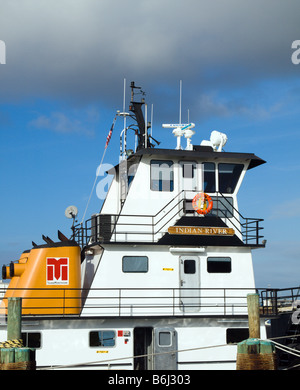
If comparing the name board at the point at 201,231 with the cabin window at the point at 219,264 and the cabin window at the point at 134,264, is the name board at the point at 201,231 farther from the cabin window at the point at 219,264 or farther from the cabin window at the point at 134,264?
the cabin window at the point at 134,264

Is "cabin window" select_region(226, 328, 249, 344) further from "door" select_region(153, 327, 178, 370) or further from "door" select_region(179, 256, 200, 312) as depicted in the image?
"door" select_region(153, 327, 178, 370)

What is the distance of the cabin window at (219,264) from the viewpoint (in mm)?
22297

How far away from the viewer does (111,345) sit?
20672mm

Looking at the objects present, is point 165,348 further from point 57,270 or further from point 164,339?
point 57,270

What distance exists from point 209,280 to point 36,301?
19.0ft

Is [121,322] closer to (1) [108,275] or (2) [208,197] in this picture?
(1) [108,275]

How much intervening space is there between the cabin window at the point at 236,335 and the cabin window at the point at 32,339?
609 cm

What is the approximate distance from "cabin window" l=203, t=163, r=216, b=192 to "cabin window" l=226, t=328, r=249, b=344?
5020 mm

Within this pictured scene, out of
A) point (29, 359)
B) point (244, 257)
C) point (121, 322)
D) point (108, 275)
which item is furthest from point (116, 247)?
point (29, 359)

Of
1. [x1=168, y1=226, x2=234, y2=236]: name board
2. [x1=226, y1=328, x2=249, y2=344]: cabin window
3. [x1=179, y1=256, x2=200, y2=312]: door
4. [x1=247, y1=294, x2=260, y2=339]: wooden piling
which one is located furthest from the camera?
[x1=168, y1=226, x2=234, y2=236]: name board

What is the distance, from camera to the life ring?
72.4 feet

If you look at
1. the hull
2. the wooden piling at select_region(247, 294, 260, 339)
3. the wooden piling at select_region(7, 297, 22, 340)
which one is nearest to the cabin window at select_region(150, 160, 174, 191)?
the hull

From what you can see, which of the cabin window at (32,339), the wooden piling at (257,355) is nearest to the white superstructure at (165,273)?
the cabin window at (32,339)
